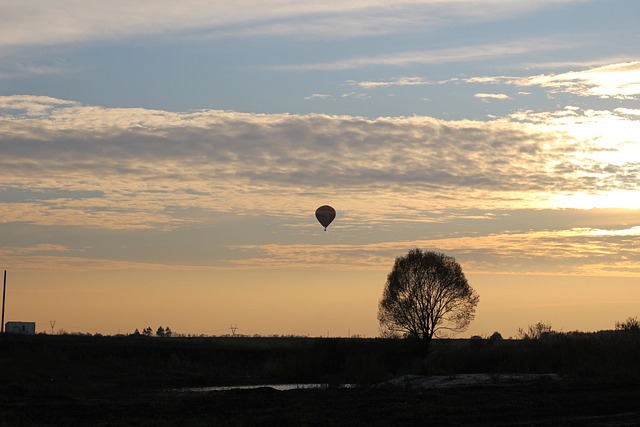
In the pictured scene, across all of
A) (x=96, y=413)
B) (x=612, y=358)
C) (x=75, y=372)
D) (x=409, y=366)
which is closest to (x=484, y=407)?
(x=96, y=413)

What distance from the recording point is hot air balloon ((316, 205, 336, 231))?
89375mm

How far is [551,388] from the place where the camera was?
144 feet

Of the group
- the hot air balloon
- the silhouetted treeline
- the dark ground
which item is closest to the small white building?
the silhouetted treeline

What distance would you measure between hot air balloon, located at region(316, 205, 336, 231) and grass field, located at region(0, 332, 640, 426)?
40.5 feet

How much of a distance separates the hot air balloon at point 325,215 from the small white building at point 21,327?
38660mm

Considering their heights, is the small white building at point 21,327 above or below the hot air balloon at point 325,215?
below

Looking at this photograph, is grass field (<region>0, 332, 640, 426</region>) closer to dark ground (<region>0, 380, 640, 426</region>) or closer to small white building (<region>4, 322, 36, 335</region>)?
dark ground (<region>0, 380, 640, 426</region>)

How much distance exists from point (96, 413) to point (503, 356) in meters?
30.1

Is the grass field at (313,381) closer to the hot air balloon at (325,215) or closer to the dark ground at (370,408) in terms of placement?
the dark ground at (370,408)

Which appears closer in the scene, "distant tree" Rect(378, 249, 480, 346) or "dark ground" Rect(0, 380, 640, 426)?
"dark ground" Rect(0, 380, 640, 426)

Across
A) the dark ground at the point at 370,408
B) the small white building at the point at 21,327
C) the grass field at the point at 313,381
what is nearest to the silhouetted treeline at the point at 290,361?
the grass field at the point at 313,381

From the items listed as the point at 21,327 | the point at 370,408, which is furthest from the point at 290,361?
the point at 21,327

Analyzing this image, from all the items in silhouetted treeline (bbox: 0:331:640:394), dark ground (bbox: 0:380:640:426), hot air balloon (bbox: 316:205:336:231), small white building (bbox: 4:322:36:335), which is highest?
hot air balloon (bbox: 316:205:336:231)

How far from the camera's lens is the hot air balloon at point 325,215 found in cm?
8938
